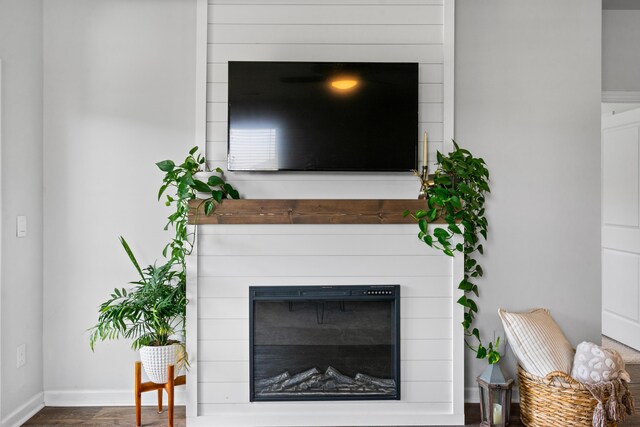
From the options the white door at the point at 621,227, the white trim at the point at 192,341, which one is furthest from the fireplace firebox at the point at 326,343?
the white door at the point at 621,227

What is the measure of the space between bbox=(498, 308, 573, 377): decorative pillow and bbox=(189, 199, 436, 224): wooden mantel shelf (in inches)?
31.5

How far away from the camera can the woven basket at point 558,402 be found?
2430 millimetres

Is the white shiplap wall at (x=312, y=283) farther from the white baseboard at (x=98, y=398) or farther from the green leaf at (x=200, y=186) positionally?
the white baseboard at (x=98, y=398)

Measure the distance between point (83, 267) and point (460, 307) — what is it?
2162 mm

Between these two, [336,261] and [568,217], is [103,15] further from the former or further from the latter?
[568,217]

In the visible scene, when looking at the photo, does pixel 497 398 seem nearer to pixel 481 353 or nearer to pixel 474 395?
pixel 481 353

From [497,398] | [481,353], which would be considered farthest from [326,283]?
[497,398]

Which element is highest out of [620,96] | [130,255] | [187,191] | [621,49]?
[621,49]

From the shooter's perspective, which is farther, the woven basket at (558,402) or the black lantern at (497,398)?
the black lantern at (497,398)

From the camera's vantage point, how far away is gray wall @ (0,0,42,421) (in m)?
2.55

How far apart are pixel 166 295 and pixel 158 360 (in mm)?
336

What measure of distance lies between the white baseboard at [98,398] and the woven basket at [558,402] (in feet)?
6.34

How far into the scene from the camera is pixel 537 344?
259 cm

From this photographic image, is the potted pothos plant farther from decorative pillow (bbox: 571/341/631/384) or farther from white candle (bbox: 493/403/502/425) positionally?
decorative pillow (bbox: 571/341/631/384)
